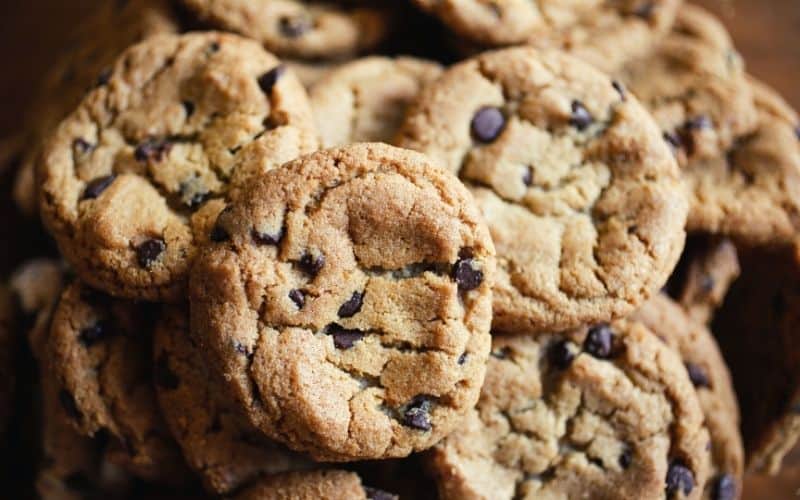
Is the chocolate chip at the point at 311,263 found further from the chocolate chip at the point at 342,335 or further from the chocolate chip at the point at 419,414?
the chocolate chip at the point at 419,414

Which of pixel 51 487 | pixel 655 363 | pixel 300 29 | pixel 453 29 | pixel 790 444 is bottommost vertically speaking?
pixel 51 487

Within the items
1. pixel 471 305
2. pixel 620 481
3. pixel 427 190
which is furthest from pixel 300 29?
pixel 620 481

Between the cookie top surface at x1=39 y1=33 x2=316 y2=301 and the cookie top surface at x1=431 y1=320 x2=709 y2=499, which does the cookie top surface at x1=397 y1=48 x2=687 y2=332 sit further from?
the cookie top surface at x1=39 y1=33 x2=316 y2=301

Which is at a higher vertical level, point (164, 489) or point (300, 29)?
point (300, 29)

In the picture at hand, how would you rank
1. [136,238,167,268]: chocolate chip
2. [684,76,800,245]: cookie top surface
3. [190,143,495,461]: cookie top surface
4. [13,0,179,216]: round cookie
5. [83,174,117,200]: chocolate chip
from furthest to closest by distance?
[13,0,179,216]: round cookie, [684,76,800,245]: cookie top surface, [83,174,117,200]: chocolate chip, [136,238,167,268]: chocolate chip, [190,143,495,461]: cookie top surface

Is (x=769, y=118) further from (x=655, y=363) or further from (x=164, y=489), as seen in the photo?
(x=164, y=489)

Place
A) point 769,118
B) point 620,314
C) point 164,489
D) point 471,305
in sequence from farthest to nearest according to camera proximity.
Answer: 1. point 769,118
2. point 164,489
3. point 620,314
4. point 471,305

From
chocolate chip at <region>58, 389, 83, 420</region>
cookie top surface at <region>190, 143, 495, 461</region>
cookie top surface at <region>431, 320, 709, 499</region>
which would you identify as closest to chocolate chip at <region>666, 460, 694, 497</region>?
cookie top surface at <region>431, 320, 709, 499</region>
